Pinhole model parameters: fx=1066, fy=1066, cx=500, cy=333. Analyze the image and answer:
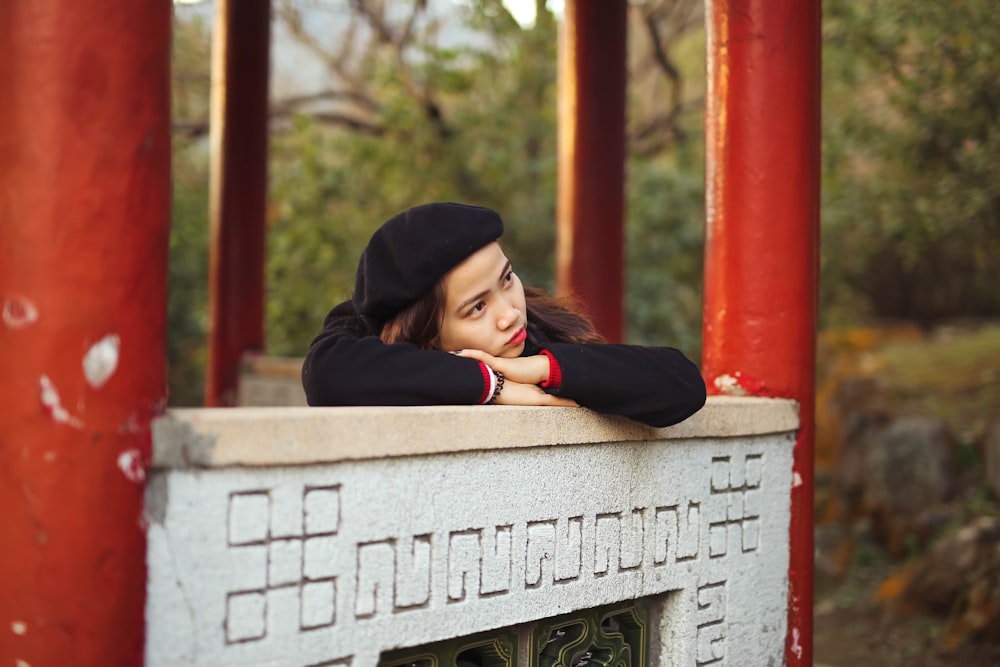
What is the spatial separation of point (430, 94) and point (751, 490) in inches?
307

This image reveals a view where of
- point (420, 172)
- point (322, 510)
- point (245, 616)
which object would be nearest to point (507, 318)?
point (322, 510)

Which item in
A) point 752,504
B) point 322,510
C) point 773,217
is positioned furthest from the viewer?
point 773,217

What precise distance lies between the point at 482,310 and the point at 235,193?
4.71 meters

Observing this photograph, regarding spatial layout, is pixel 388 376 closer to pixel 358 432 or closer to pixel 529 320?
pixel 358 432

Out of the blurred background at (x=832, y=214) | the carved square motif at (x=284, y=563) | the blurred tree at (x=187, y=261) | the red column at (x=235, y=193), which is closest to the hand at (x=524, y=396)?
the carved square motif at (x=284, y=563)

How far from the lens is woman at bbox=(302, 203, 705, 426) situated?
2.63 m

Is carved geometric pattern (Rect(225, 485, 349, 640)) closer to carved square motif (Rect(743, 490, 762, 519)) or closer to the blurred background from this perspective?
carved square motif (Rect(743, 490, 762, 519))

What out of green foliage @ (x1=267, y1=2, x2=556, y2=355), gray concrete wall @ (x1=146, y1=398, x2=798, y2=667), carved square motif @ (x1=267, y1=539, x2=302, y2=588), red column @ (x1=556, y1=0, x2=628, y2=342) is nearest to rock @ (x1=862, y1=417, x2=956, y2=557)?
red column @ (x1=556, y1=0, x2=628, y2=342)

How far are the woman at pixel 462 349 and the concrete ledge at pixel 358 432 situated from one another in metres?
0.09

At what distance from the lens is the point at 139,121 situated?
2.09m

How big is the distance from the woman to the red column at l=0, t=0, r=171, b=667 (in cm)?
68

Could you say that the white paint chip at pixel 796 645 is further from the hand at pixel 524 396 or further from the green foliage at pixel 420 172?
the green foliage at pixel 420 172

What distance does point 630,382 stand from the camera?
2.77 m

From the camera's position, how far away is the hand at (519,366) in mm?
2756
